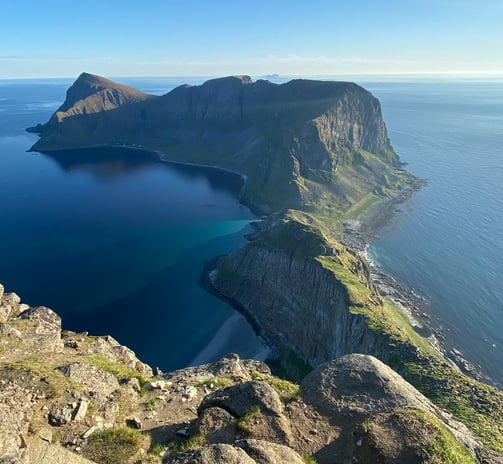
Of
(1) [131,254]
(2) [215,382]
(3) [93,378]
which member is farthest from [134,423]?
(1) [131,254]

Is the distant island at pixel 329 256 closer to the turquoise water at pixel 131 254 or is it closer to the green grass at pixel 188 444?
the turquoise water at pixel 131 254

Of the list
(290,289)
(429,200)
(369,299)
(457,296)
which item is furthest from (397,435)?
(429,200)

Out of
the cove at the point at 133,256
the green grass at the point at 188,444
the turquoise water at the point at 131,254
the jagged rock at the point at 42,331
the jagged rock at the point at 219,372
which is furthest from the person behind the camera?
the turquoise water at the point at 131,254

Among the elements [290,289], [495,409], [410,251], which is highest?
[495,409]

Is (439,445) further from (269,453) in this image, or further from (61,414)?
(61,414)

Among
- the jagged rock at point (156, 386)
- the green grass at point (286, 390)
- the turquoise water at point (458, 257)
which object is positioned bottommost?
the turquoise water at point (458, 257)

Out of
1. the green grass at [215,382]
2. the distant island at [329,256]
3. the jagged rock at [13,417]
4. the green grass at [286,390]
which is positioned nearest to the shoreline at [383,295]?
the distant island at [329,256]

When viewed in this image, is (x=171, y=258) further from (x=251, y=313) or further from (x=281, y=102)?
(x=281, y=102)
